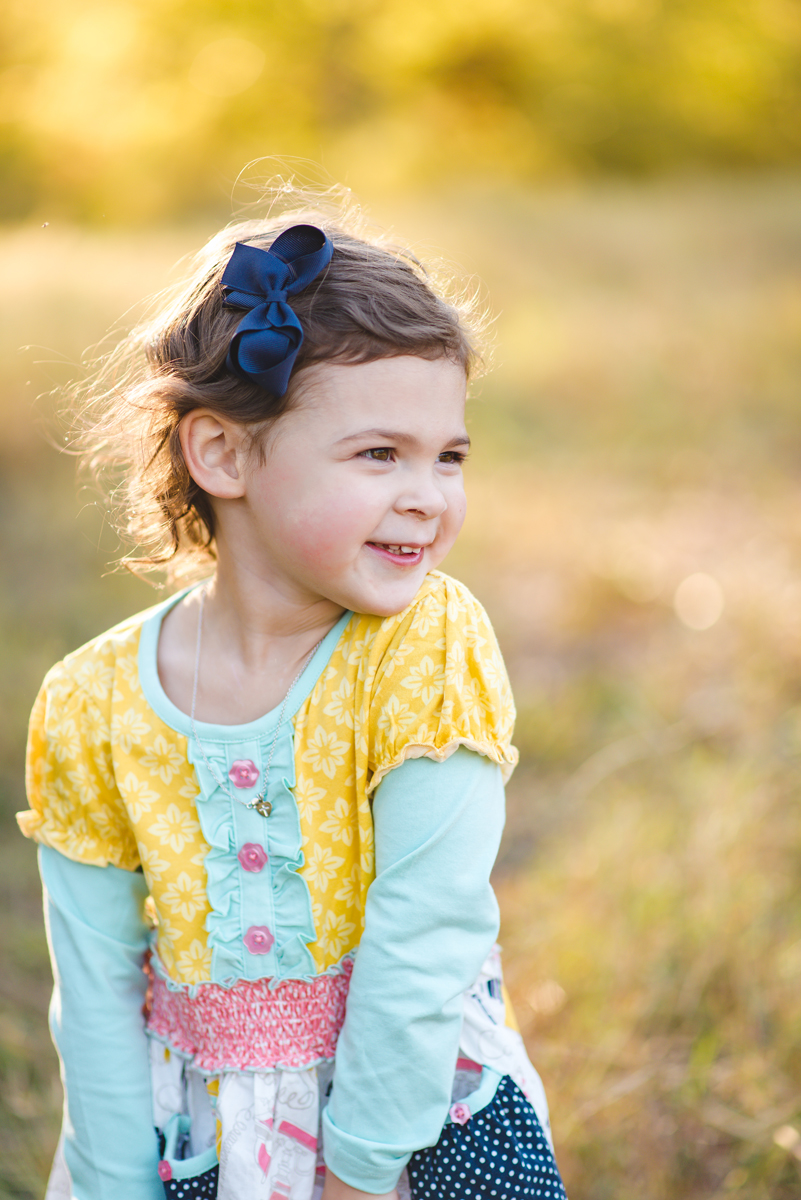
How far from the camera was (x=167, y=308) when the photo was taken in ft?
3.87

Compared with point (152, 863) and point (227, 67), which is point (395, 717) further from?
point (227, 67)

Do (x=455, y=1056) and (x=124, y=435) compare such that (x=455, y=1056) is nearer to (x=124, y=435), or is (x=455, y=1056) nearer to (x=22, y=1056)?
(x=124, y=435)

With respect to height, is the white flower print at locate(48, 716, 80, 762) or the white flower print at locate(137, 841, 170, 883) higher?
the white flower print at locate(48, 716, 80, 762)

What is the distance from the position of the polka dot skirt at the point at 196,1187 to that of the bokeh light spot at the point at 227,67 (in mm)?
5598

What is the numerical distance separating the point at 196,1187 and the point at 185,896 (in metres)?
0.35

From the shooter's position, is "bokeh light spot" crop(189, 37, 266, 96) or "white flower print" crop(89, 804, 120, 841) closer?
"white flower print" crop(89, 804, 120, 841)

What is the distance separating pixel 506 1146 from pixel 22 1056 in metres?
1.15

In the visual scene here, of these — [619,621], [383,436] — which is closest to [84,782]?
[383,436]

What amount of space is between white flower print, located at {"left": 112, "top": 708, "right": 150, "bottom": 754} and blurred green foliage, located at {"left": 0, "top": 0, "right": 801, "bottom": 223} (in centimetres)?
420

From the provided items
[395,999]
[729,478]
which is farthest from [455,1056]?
[729,478]

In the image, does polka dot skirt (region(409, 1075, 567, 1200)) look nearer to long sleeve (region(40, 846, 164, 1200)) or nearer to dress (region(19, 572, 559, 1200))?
dress (region(19, 572, 559, 1200))

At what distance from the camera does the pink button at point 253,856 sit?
3.52ft

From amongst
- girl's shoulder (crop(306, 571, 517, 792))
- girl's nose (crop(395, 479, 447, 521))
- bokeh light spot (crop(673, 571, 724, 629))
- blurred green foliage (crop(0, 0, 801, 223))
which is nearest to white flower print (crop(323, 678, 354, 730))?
girl's shoulder (crop(306, 571, 517, 792))

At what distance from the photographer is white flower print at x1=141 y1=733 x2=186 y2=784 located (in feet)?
3.64
